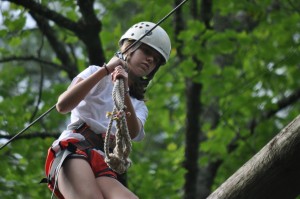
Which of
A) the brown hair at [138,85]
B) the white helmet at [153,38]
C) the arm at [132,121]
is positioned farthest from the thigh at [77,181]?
the white helmet at [153,38]

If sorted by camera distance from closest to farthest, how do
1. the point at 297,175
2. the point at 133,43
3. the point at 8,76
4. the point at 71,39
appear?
the point at 297,175, the point at 133,43, the point at 71,39, the point at 8,76

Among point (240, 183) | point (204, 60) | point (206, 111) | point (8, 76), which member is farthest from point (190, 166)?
point (240, 183)

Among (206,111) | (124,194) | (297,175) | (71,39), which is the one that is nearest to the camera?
(297,175)

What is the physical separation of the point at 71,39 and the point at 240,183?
4.31 metres

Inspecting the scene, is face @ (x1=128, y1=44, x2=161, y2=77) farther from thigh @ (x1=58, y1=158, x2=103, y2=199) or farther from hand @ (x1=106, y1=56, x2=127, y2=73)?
thigh @ (x1=58, y1=158, x2=103, y2=199)


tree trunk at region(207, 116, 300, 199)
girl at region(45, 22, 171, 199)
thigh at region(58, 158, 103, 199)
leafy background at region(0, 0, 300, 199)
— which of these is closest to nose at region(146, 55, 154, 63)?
girl at region(45, 22, 171, 199)

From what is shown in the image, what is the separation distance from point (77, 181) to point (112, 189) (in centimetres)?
21

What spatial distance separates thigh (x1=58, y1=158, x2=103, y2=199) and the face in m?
0.61

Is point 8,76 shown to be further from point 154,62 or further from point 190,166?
point 154,62

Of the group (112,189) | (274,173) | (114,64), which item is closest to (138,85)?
(114,64)

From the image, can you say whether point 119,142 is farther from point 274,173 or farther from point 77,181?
point 274,173

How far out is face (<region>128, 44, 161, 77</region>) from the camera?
368 cm

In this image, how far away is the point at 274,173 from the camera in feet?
10.1

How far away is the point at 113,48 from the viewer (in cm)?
754
